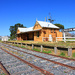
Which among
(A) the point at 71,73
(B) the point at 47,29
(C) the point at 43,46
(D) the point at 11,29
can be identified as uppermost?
(D) the point at 11,29

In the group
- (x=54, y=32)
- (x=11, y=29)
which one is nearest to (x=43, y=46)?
(x=54, y=32)

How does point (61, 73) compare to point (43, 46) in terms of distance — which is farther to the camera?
point (43, 46)

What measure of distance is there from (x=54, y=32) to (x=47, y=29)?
2.88 meters

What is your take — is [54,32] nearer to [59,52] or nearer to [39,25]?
[39,25]

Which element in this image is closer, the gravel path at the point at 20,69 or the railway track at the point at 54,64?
the gravel path at the point at 20,69

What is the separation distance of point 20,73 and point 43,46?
762 cm

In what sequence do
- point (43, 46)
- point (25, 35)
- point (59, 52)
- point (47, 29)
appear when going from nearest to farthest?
point (59, 52) < point (43, 46) < point (47, 29) < point (25, 35)

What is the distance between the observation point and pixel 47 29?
2347 centimetres

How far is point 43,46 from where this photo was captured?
1148 cm

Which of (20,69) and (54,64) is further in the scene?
(54,64)

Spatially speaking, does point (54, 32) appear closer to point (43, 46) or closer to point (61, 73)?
point (43, 46)

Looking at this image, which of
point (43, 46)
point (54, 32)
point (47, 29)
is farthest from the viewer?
point (54, 32)

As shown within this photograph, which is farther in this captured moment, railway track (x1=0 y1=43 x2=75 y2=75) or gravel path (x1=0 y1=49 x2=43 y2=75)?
railway track (x1=0 y1=43 x2=75 y2=75)

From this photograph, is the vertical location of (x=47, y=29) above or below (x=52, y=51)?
above
